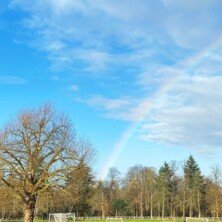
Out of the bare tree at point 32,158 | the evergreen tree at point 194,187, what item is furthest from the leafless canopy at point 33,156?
the evergreen tree at point 194,187

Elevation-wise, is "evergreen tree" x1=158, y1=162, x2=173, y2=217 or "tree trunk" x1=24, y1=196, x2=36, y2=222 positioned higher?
"evergreen tree" x1=158, y1=162, x2=173, y2=217

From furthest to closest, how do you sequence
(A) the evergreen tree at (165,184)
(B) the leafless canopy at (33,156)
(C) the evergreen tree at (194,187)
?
(A) the evergreen tree at (165,184) → (C) the evergreen tree at (194,187) → (B) the leafless canopy at (33,156)

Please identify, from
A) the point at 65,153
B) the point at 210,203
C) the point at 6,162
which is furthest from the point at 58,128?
the point at 210,203

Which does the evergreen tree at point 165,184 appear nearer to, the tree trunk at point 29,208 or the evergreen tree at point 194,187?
the evergreen tree at point 194,187

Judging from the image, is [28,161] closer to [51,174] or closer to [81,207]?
[51,174]

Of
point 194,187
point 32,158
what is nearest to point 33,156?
point 32,158

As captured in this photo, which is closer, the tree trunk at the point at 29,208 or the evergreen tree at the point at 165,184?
the tree trunk at the point at 29,208

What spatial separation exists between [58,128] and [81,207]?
210 ft

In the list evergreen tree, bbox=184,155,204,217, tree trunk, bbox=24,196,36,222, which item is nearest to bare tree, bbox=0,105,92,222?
tree trunk, bbox=24,196,36,222

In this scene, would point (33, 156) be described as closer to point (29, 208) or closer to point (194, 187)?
point (29, 208)

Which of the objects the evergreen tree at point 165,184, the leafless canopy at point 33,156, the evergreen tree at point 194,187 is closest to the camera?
the leafless canopy at point 33,156

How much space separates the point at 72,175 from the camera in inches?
1694

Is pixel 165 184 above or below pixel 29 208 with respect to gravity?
above

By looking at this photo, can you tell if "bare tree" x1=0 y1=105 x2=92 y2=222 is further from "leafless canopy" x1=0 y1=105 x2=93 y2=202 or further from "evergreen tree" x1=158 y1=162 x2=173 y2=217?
"evergreen tree" x1=158 y1=162 x2=173 y2=217
